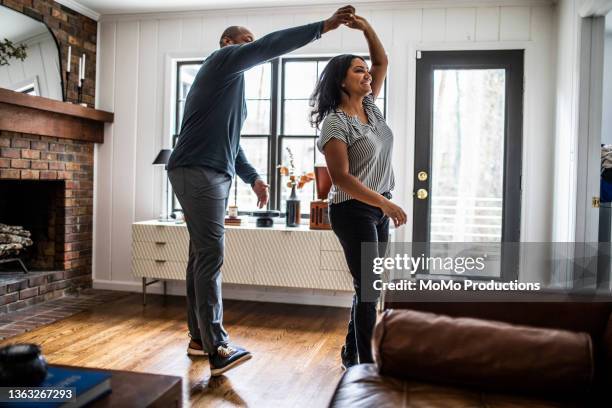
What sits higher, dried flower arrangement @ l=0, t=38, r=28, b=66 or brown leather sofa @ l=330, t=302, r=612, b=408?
dried flower arrangement @ l=0, t=38, r=28, b=66

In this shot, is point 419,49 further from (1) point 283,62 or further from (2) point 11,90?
(2) point 11,90

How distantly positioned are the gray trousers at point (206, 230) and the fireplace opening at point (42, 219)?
2267mm

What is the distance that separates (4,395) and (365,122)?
1.63 m

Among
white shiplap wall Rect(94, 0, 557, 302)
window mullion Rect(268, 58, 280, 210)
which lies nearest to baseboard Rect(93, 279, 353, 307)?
white shiplap wall Rect(94, 0, 557, 302)

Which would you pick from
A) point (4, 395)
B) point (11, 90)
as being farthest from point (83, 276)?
point (4, 395)

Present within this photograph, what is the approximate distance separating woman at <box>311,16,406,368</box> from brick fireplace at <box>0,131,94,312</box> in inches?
107

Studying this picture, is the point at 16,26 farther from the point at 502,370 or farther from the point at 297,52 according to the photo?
the point at 502,370

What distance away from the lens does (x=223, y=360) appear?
8.48 feet

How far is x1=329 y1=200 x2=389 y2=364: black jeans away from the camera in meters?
2.15

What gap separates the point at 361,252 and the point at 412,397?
93 cm

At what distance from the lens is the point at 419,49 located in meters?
4.11

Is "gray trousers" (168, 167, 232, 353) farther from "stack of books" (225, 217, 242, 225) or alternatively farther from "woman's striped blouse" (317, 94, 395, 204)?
"stack of books" (225, 217, 242, 225)

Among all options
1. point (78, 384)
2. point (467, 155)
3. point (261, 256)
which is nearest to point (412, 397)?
point (78, 384)

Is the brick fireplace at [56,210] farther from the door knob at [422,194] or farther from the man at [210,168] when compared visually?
the door knob at [422,194]
